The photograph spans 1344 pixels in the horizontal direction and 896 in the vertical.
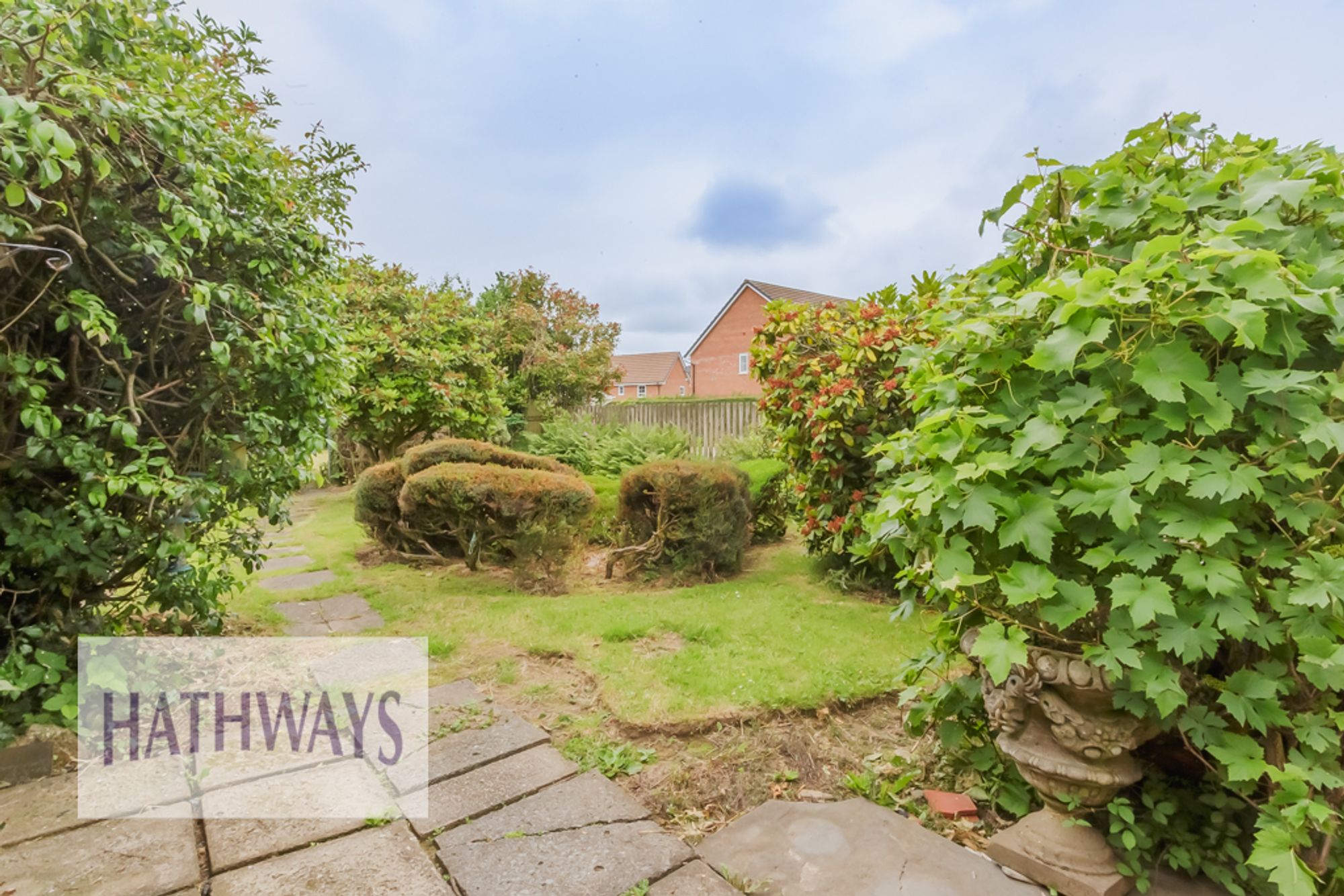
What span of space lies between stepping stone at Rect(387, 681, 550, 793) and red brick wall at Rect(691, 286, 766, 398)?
84.9ft

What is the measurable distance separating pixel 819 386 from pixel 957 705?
9.31 feet

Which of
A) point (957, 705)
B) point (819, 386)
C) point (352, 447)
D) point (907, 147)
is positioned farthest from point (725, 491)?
point (352, 447)

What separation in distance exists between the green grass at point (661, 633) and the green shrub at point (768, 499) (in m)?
0.84

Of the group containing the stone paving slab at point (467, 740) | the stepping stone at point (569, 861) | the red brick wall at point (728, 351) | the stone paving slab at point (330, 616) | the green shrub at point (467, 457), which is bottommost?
the stepping stone at point (569, 861)

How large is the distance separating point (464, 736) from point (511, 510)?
2.22 metres

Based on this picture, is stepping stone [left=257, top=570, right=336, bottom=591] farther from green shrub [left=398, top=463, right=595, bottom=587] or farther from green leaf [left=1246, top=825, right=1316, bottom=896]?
green leaf [left=1246, top=825, right=1316, bottom=896]

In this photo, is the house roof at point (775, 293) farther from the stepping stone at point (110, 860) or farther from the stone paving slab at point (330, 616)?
the stepping stone at point (110, 860)

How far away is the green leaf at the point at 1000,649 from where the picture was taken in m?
1.51

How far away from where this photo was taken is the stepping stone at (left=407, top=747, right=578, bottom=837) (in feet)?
6.14

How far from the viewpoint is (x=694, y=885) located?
160cm

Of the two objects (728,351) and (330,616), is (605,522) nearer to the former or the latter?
(330,616)

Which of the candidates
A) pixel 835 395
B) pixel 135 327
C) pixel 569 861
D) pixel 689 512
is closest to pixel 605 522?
pixel 689 512

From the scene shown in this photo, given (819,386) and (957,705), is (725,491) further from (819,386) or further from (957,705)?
(957,705)

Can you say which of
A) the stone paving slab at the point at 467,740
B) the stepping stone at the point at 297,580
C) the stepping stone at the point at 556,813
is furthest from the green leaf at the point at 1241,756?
the stepping stone at the point at 297,580
